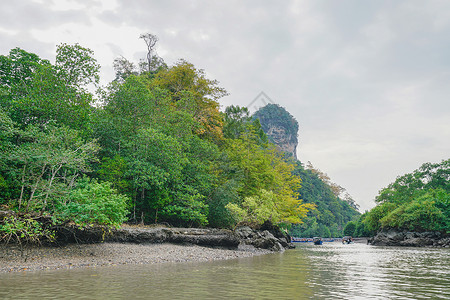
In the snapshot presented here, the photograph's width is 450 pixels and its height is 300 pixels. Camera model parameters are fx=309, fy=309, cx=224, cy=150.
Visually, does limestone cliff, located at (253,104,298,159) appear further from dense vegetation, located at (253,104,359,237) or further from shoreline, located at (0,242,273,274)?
shoreline, located at (0,242,273,274)

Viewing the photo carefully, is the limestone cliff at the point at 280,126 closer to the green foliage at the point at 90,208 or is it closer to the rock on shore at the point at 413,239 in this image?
the rock on shore at the point at 413,239

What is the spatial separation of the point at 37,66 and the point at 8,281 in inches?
674

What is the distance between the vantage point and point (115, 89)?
29.8 meters

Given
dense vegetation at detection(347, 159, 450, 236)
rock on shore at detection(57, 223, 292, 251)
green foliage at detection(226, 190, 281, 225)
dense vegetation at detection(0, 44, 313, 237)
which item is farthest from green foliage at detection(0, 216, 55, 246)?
dense vegetation at detection(347, 159, 450, 236)

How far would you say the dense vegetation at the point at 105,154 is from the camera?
16.3 metres

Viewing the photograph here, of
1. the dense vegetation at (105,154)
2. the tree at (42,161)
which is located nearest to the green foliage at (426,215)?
the dense vegetation at (105,154)

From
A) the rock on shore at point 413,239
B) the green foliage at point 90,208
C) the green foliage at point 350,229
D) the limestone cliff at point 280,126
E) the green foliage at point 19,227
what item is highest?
the limestone cliff at point 280,126

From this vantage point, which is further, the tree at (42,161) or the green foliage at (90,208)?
the tree at (42,161)

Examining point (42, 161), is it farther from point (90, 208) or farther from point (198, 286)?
point (198, 286)

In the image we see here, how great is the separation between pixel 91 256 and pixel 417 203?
199ft

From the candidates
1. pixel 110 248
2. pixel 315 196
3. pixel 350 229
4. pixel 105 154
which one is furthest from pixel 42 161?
pixel 315 196

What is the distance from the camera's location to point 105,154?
1053 inches

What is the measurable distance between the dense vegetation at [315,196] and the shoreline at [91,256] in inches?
3125

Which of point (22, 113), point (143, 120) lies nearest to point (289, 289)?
point (22, 113)
